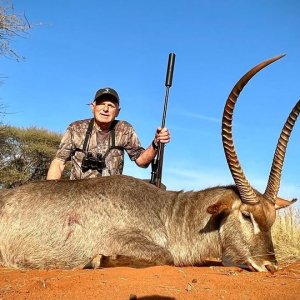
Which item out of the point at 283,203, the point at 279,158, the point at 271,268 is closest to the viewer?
the point at 271,268

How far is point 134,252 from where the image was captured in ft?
14.5

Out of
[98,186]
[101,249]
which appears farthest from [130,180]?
[101,249]

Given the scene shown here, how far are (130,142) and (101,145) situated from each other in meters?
0.45

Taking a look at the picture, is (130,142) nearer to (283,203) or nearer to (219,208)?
(283,203)

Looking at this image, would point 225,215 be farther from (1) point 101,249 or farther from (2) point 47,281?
(2) point 47,281

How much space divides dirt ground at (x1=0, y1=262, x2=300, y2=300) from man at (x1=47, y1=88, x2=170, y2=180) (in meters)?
2.79

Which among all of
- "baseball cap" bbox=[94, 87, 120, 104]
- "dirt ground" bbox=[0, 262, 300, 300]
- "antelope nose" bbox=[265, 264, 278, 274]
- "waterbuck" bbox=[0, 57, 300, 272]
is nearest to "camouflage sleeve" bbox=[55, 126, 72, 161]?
"baseball cap" bbox=[94, 87, 120, 104]

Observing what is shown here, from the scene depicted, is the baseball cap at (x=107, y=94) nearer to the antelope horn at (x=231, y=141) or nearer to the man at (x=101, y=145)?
the man at (x=101, y=145)

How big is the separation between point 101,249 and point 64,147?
2.90 metres

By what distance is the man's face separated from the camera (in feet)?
23.7

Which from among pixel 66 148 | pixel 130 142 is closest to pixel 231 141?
pixel 130 142

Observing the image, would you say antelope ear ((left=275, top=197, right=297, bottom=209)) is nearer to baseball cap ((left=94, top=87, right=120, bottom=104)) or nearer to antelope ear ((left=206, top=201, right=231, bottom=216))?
antelope ear ((left=206, top=201, right=231, bottom=216))

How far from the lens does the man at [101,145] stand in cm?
696

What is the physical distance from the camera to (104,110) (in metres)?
7.20
